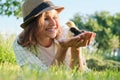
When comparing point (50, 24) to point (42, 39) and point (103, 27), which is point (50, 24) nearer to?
point (42, 39)

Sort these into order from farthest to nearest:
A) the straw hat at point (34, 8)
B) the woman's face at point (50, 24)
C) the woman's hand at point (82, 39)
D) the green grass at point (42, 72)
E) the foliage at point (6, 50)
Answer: the foliage at point (6, 50) < the straw hat at point (34, 8) < the woman's face at point (50, 24) < the woman's hand at point (82, 39) < the green grass at point (42, 72)

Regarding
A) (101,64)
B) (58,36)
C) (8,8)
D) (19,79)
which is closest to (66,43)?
(58,36)

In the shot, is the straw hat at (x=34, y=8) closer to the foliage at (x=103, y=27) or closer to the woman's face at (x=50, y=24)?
the woman's face at (x=50, y=24)

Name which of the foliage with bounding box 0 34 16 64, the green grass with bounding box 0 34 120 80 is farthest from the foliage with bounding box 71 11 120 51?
the foliage with bounding box 0 34 16 64

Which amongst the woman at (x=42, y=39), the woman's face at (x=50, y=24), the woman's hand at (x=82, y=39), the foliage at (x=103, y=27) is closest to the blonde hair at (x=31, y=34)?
the woman at (x=42, y=39)

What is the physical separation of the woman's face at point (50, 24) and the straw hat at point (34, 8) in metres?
0.07

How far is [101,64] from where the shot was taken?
56.6 feet

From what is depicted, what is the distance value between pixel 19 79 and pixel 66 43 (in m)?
1.78

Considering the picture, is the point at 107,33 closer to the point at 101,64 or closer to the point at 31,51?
the point at 101,64

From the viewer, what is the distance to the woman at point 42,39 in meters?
3.98

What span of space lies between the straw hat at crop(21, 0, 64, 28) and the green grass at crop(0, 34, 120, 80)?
22.4 inches

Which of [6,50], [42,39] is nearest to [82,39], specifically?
[42,39]

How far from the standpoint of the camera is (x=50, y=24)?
157 inches

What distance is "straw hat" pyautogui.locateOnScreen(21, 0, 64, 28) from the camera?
4188mm
